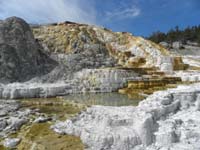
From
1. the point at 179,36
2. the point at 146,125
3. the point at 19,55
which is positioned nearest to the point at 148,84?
the point at 19,55

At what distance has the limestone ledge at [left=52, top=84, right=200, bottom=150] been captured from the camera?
859 centimetres

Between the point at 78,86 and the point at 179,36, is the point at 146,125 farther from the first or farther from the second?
the point at 179,36

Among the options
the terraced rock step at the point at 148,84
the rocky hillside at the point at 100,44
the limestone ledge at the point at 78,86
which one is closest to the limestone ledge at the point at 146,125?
the terraced rock step at the point at 148,84

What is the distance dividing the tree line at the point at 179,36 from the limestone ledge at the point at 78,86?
43268 millimetres

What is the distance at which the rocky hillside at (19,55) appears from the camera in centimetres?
2166

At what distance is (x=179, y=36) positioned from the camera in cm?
6556

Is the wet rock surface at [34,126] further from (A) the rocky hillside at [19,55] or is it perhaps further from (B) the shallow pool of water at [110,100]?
(A) the rocky hillside at [19,55]

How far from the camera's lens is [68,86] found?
19.7 meters

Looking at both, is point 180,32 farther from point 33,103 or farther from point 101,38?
point 33,103

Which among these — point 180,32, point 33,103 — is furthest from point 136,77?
point 180,32

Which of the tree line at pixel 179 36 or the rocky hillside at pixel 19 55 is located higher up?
the tree line at pixel 179 36

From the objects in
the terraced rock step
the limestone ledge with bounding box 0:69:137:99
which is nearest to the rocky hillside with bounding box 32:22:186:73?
the terraced rock step

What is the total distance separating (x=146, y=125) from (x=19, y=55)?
1630 cm

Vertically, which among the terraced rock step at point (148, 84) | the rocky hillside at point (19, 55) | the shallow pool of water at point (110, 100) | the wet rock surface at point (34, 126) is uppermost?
the rocky hillside at point (19, 55)
